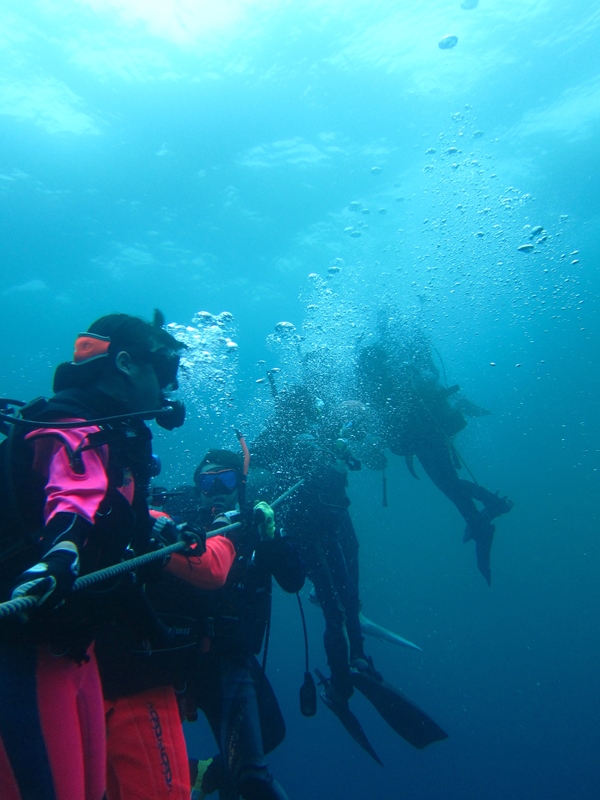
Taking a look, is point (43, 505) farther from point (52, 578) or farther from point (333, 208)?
point (333, 208)

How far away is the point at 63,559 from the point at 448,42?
2096cm

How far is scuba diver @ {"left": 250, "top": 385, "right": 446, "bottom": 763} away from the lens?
5727mm

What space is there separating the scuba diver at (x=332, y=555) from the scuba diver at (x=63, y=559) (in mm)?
4072

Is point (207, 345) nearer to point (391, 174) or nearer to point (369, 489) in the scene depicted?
point (391, 174)

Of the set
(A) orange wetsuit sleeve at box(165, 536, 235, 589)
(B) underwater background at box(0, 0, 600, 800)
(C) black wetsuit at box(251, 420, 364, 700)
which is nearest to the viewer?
(A) orange wetsuit sleeve at box(165, 536, 235, 589)

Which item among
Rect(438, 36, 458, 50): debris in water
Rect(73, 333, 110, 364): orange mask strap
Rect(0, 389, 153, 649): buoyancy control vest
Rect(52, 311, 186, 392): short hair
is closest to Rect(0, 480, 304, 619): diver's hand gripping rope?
Rect(0, 389, 153, 649): buoyancy control vest

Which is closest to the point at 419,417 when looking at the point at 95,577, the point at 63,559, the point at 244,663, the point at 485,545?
the point at 485,545

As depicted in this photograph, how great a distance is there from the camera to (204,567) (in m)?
2.63

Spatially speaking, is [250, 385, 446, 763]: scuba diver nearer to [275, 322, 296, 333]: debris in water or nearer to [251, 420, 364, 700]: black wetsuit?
[251, 420, 364, 700]: black wetsuit

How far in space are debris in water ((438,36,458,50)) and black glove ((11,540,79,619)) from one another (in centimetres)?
2080

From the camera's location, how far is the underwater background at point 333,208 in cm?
1412

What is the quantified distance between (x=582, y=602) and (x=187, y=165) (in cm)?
3864

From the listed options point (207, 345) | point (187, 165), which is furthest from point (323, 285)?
point (207, 345)

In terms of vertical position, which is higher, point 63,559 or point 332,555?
point 63,559
